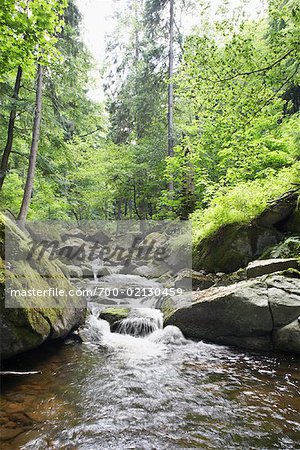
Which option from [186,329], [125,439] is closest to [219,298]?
[186,329]

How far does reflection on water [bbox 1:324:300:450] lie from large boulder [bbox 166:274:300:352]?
15.5 inches

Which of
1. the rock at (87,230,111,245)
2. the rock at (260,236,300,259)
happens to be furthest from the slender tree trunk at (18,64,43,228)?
the rock at (87,230,111,245)

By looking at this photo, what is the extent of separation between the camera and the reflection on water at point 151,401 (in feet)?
8.78

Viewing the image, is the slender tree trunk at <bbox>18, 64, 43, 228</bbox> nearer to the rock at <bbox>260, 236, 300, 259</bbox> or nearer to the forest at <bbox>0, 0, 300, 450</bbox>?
the forest at <bbox>0, 0, 300, 450</bbox>

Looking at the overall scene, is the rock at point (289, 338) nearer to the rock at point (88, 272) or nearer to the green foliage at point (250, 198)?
the green foliage at point (250, 198)

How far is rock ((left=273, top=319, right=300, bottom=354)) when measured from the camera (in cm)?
462

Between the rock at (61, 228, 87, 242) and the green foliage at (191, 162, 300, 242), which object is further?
the rock at (61, 228, 87, 242)

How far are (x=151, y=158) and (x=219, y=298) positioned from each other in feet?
37.3

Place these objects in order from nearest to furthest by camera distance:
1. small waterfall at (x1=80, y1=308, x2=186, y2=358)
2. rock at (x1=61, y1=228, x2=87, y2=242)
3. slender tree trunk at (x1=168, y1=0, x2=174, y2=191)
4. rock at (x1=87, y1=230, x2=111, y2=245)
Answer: small waterfall at (x1=80, y1=308, x2=186, y2=358) < slender tree trunk at (x1=168, y1=0, x2=174, y2=191) < rock at (x1=61, y1=228, x2=87, y2=242) < rock at (x1=87, y1=230, x2=111, y2=245)

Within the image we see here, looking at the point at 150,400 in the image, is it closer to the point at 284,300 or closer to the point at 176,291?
the point at 284,300

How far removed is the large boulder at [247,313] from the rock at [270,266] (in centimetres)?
36

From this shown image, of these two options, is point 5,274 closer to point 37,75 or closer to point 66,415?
point 66,415

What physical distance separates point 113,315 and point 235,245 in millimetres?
3745

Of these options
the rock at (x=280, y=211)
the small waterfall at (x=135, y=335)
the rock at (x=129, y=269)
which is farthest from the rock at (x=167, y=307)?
the rock at (x=129, y=269)
